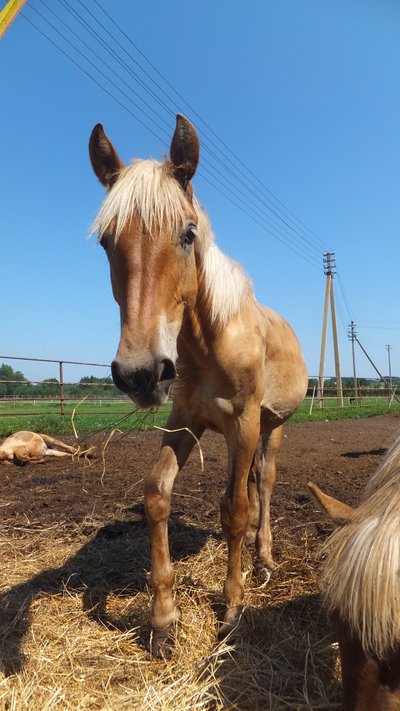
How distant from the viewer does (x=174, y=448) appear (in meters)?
3.19

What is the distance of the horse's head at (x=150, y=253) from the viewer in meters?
2.19

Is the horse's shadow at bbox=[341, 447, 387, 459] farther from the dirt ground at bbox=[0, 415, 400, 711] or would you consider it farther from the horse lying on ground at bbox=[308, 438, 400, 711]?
the horse lying on ground at bbox=[308, 438, 400, 711]

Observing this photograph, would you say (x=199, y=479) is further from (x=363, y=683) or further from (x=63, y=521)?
(x=363, y=683)

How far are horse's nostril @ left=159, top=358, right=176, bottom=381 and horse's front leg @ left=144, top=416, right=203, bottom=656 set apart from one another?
983mm

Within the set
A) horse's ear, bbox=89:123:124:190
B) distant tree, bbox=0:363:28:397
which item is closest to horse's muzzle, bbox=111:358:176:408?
horse's ear, bbox=89:123:124:190

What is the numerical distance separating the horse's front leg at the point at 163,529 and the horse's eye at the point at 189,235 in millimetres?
1194

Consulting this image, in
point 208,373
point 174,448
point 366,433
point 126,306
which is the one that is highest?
point 126,306

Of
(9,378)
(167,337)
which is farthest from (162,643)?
(9,378)

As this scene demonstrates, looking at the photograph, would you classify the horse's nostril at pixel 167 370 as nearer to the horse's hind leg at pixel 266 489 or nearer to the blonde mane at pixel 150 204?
the blonde mane at pixel 150 204

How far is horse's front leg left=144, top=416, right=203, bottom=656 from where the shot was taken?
2.77 metres

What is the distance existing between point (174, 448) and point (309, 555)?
1440 millimetres

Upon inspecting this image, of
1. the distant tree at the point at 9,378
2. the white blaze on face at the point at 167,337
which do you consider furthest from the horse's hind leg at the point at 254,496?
the distant tree at the point at 9,378

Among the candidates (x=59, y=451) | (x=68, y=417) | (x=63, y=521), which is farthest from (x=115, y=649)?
(x=68, y=417)

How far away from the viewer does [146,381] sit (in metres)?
2.18
